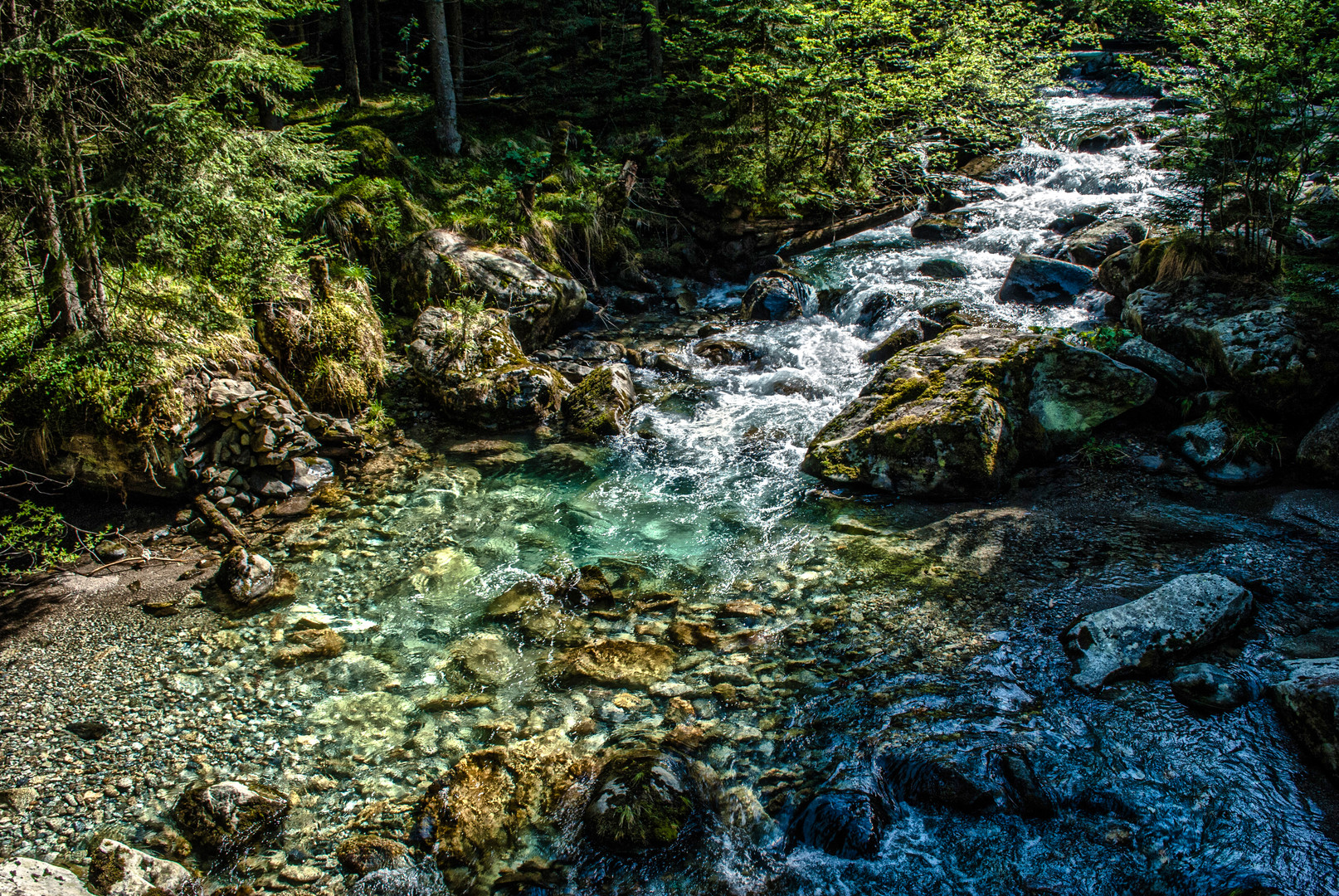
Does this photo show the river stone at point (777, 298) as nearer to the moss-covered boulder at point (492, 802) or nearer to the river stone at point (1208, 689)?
the river stone at point (1208, 689)

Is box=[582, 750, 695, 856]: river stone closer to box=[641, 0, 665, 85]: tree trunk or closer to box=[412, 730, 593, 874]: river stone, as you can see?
box=[412, 730, 593, 874]: river stone

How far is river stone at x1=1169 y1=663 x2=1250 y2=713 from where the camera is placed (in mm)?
4008

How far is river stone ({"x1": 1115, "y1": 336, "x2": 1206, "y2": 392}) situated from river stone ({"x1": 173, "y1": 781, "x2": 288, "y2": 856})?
380 inches

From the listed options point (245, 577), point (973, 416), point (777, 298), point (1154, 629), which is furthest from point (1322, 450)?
point (245, 577)

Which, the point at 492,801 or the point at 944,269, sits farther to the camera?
the point at 944,269

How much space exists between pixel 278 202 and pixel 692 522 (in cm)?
580

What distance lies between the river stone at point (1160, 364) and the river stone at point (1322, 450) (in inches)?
50.7

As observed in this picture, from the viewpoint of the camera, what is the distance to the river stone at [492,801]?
362 cm

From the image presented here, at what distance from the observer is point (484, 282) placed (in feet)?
36.1

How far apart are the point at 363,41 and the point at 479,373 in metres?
16.3

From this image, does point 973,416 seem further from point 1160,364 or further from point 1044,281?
point 1044,281

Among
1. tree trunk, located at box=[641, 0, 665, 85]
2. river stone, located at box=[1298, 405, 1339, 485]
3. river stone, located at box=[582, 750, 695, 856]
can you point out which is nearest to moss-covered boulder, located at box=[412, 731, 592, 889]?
river stone, located at box=[582, 750, 695, 856]

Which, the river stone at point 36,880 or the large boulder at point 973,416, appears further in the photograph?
the large boulder at point 973,416

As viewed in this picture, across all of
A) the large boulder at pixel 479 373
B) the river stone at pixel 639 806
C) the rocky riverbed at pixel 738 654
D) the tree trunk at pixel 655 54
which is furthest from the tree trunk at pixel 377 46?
the river stone at pixel 639 806
